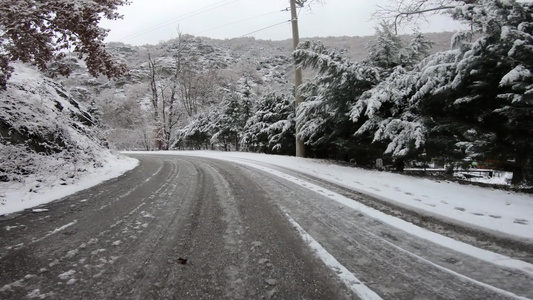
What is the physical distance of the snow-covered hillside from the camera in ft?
17.9

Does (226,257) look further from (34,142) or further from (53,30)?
(34,142)

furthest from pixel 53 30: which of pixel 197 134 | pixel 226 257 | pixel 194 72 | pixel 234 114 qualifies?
pixel 194 72

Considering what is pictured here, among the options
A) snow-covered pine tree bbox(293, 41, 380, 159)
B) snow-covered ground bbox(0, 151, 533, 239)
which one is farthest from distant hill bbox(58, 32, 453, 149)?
snow-covered ground bbox(0, 151, 533, 239)

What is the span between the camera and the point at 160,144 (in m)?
33.5

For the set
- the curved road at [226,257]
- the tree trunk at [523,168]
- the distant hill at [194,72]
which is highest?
the distant hill at [194,72]

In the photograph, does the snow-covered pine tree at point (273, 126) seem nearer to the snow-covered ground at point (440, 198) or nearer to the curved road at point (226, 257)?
the snow-covered ground at point (440, 198)

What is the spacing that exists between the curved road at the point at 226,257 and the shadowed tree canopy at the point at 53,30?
3211mm

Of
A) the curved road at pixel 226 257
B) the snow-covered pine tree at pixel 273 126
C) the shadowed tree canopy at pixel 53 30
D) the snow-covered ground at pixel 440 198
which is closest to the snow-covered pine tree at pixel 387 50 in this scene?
the snow-covered ground at pixel 440 198

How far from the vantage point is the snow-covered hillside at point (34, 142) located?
5.45m

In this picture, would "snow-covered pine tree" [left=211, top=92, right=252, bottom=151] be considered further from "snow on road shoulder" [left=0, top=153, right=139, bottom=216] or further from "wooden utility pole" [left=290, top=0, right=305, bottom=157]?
"snow on road shoulder" [left=0, top=153, right=139, bottom=216]

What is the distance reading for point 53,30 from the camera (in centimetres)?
515

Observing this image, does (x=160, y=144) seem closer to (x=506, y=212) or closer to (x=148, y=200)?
(x=148, y=200)

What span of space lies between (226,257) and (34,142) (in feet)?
22.3

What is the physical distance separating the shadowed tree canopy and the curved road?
3211 mm
